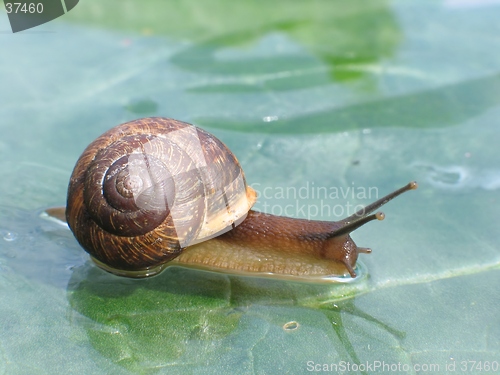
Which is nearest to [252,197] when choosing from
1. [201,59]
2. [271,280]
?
[271,280]

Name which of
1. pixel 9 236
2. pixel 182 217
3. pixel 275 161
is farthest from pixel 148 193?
pixel 275 161

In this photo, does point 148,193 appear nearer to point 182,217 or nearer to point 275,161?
point 182,217

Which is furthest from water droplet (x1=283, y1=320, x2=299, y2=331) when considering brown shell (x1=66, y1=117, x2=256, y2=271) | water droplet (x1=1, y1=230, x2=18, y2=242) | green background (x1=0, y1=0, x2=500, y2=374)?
water droplet (x1=1, y1=230, x2=18, y2=242)

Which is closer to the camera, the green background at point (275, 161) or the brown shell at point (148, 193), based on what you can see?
the green background at point (275, 161)

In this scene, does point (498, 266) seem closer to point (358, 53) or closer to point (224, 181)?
point (224, 181)

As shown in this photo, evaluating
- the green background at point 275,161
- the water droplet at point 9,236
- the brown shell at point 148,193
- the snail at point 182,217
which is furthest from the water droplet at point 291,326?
the water droplet at point 9,236

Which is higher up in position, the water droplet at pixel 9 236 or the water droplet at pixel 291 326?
the water droplet at pixel 9 236

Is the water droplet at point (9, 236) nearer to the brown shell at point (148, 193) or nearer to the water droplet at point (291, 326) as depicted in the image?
the brown shell at point (148, 193)
